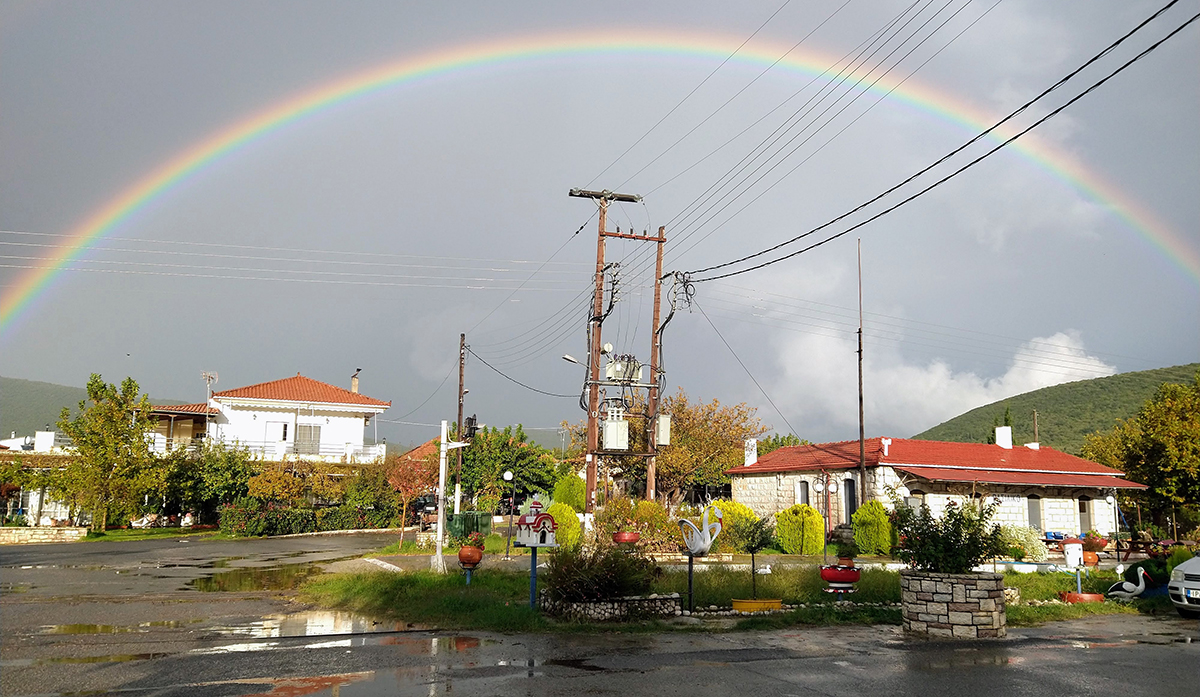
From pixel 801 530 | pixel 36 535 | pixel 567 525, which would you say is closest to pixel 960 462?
pixel 801 530

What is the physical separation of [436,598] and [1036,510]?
2754 cm

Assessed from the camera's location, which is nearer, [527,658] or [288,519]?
[527,658]

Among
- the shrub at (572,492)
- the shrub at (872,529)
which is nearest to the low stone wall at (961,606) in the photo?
the shrub at (872,529)

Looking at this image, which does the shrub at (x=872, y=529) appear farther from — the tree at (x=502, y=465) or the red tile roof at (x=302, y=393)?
the red tile roof at (x=302, y=393)

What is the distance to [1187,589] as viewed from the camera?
1528cm

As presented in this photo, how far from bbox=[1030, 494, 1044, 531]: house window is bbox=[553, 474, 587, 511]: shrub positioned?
18.6 meters

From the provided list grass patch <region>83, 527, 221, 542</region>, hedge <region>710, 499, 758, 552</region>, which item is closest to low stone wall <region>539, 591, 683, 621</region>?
hedge <region>710, 499, 758, 552</region>

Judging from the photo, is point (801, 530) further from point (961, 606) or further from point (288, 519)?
point (288, 519)

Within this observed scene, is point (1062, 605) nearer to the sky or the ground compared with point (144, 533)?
nearer to the sky

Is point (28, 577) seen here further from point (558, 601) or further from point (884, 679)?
point (884, 679)

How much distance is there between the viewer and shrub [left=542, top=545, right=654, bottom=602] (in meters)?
13.8

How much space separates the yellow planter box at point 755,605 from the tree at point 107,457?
108 feet

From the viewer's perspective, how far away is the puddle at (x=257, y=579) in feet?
63.1

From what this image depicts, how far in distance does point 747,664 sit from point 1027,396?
119 metres
